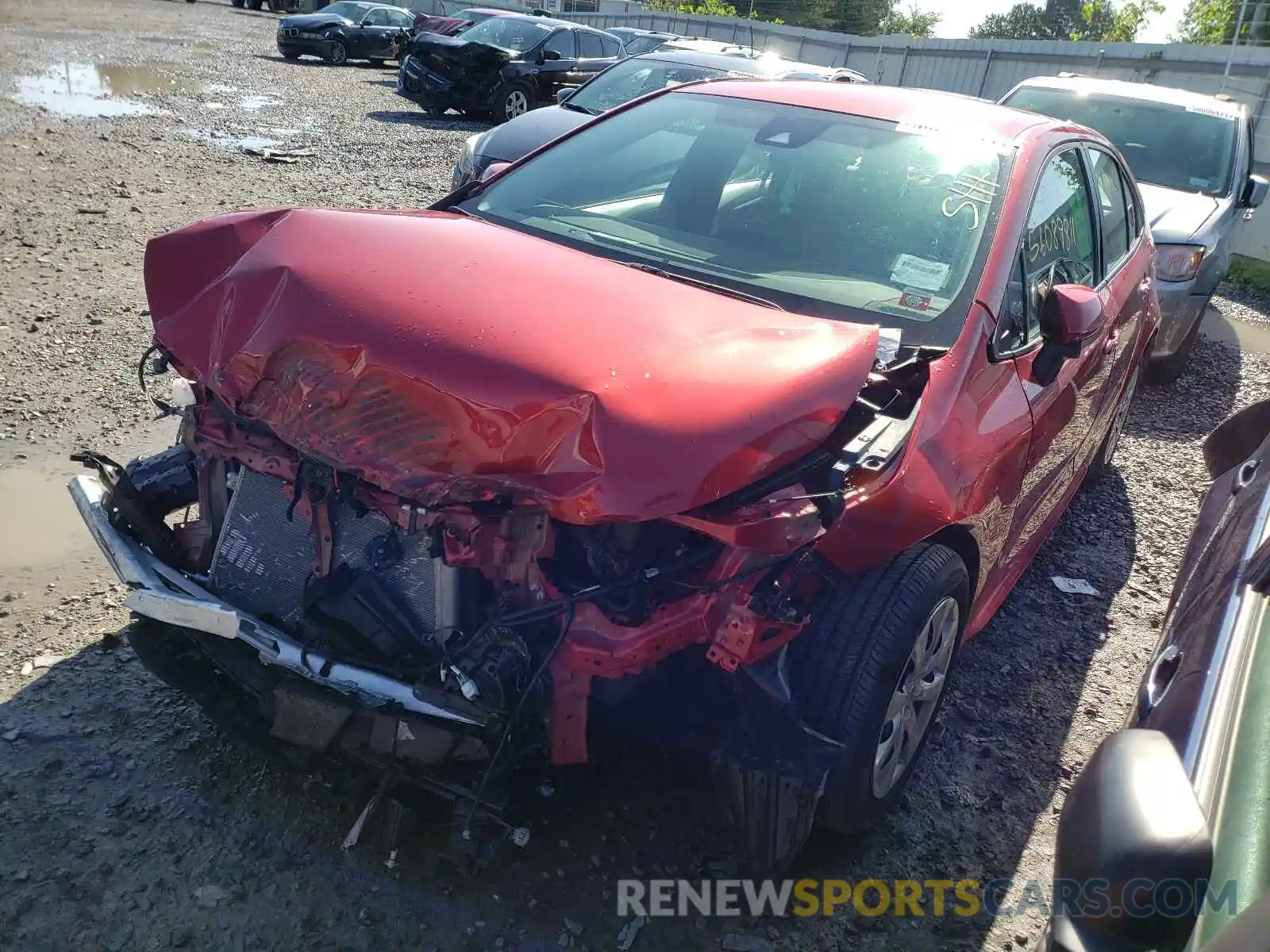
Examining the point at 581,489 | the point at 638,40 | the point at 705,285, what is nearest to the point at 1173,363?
the point at 705,285

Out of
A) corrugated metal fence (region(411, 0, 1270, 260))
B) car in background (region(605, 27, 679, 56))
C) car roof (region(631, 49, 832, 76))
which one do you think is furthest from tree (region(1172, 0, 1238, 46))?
car roof (region(631, 49, 832, 76))

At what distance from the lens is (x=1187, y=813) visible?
1271 mm

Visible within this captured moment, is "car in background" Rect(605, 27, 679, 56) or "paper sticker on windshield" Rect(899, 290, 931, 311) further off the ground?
"car in background" Rect(605, 27, 679, 56)

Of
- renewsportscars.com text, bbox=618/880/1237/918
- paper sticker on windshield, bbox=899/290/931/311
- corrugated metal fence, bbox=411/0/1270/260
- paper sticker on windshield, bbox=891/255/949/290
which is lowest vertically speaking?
renewsportscars.com text, bbox=618/880/1237/918

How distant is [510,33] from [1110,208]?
13.0 metres

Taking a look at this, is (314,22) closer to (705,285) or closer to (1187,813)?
(705,285)

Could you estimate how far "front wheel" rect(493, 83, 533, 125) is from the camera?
14430mm

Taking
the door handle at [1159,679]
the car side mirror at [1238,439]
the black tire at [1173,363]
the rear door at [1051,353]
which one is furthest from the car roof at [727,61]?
the door handle at [1159,679]

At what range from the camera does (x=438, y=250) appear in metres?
2.55

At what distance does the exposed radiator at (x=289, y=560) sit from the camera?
230cm

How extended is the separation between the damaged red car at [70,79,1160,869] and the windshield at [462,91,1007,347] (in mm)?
19

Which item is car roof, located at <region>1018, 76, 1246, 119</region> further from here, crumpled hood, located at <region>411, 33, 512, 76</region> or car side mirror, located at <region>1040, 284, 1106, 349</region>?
crumpled hood, located at <region>411, 33, 512, 76</region>

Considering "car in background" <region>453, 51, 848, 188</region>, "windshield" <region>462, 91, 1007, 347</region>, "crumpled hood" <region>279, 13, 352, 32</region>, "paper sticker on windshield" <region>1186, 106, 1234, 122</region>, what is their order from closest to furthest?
1. "windshield" <region>462, 91, 1007, 347</region>
2. "car in background" <region>453, 51, 848, 188</region>
3. "paper sticker on windshield" <region>1186, 106, 1234, 122</region>
4. "crumpled hood" <region>279, 13, 352, 32</region>

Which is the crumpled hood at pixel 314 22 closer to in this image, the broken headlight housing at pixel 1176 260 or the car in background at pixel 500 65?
the car in background at pixel 500 65
